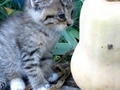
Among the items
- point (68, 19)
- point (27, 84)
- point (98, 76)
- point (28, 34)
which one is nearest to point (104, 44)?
point (98, 76)

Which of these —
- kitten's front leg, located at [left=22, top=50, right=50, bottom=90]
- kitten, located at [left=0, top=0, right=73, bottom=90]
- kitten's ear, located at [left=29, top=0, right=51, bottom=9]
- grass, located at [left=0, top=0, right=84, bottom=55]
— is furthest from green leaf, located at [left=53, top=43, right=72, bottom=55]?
kitten's ear, located at [left=29, top=0, right=51, bottom=9]

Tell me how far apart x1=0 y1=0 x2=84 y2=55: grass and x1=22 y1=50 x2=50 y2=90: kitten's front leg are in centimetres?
44

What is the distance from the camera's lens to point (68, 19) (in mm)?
2340

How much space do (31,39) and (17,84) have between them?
0.37 metres

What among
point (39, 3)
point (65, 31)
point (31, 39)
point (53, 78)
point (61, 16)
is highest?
point (39, 3)

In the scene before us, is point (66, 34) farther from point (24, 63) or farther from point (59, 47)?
point (24, 63)

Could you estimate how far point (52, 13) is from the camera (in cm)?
229

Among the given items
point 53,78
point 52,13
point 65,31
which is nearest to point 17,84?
point 53,78

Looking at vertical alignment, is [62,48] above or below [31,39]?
below

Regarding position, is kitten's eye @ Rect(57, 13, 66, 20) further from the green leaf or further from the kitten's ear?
the green leaf

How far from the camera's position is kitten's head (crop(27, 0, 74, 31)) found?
7.50 ft

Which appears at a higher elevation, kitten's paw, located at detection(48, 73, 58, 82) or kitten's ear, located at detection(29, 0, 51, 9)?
kitten's ear, located at detection(29, 0, 51, 9)

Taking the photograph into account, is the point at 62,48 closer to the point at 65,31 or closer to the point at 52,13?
the point at 65,31

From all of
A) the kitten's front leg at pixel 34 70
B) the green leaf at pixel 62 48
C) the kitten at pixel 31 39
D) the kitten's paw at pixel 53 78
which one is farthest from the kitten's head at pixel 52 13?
the green leaf at pixel 62 48
